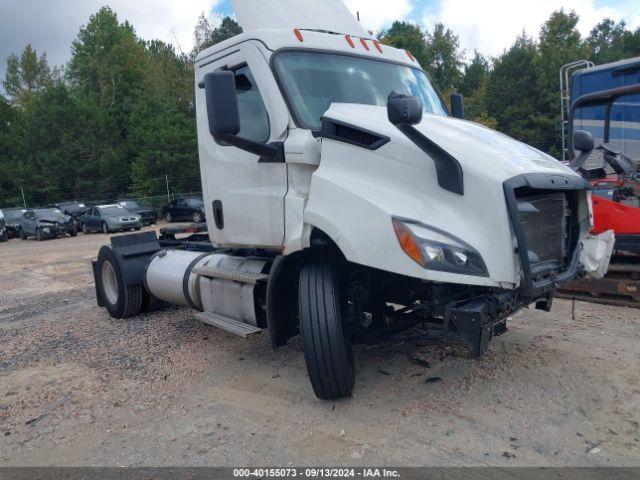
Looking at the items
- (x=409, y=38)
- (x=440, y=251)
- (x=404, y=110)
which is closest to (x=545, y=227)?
(x=440, y=251)

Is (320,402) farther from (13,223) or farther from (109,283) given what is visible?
(13,223)

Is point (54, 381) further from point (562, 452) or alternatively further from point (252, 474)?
point (562, 452)

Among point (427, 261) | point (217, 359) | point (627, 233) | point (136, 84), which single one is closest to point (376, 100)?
point (427, 261)

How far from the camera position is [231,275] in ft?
16.8

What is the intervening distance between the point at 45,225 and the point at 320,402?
24725 millimetres

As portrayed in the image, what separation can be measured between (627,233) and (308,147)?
4271 millimetres

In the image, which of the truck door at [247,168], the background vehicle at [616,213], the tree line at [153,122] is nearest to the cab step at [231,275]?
the truck door at [247,168]

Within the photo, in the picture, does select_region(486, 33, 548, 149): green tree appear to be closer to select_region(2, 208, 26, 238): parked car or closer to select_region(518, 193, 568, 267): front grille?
select_region(2, 208, 26, 238): parked car

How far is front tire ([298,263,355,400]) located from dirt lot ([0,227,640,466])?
271 millimetres

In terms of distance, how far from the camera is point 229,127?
4.16m

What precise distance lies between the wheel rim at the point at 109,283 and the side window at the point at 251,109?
3.60 m

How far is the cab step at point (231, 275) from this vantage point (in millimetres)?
4781

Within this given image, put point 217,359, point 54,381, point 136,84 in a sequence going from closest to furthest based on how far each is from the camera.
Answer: point 54,381
point 217,359
point 136,84

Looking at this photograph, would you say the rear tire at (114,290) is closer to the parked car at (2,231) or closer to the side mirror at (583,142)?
the side mirror at (583,142)
